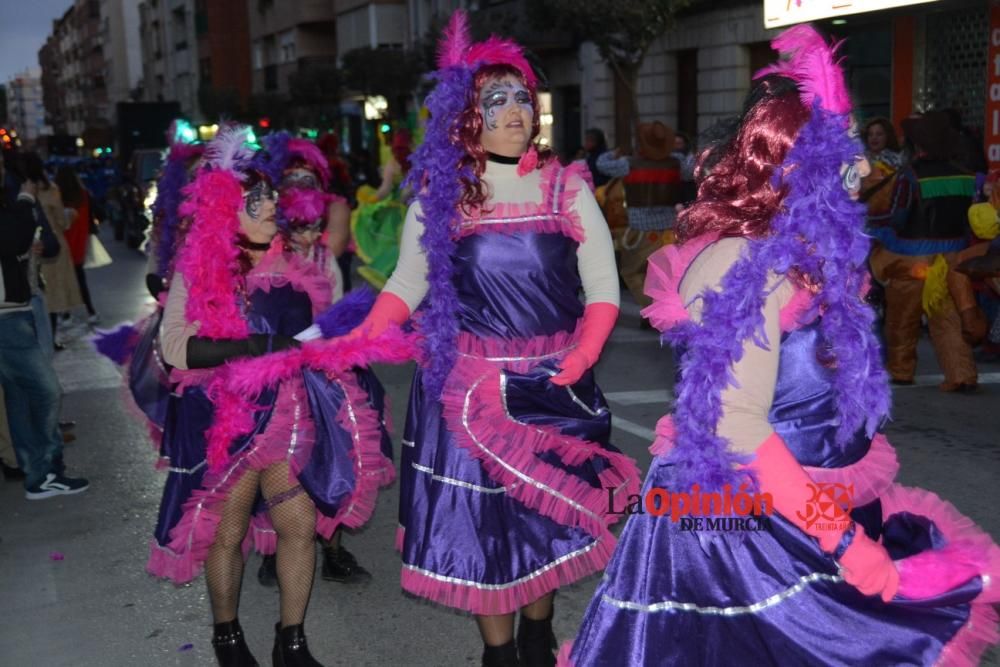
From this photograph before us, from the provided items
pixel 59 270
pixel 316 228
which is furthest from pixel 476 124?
pixel 59 270

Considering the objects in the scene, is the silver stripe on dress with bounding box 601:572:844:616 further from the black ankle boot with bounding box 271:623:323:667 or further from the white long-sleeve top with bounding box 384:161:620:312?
the black ankle boot with bounding box 271:623:323:667

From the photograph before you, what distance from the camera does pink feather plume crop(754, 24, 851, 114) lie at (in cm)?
228

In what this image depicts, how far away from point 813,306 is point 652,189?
873 centimetres

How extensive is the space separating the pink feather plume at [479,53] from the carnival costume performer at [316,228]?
77 centimetres

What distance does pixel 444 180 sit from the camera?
340cm

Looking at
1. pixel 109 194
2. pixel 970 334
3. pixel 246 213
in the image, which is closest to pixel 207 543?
pixel 246 213

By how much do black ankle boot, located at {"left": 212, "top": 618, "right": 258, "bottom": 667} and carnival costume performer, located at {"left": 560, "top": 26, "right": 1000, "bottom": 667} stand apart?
1.77 meters

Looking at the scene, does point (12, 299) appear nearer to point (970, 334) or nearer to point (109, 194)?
point (970, 334)

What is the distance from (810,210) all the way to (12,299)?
186 inches

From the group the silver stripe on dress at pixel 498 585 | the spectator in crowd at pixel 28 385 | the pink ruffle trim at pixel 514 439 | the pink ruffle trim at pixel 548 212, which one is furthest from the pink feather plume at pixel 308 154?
the silver stripe on dress at pixel 498 585

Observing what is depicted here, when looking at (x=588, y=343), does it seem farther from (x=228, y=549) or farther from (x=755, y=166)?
(x=228, y=549)

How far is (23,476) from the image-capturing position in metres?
6.52

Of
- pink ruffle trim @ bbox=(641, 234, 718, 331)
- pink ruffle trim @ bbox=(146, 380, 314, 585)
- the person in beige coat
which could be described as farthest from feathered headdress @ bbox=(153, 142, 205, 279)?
the person in beige coat

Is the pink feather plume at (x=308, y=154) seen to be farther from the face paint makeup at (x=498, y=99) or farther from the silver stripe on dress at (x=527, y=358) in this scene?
the silver stripe on dress at (x=527, y=358)
